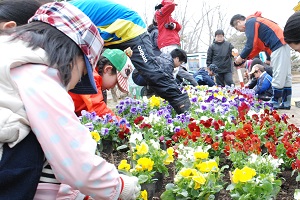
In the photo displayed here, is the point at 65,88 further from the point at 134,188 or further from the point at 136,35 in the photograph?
the point at 136,35

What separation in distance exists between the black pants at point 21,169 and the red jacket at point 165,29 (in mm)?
5258

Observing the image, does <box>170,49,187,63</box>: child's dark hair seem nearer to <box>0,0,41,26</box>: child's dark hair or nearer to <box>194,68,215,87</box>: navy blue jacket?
<box>194,68,215,87</box>: navy blue jacket

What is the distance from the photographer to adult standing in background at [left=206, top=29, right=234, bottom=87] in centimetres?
855

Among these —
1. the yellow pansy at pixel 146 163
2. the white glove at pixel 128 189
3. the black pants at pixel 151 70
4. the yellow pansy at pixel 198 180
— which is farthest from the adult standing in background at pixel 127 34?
the white glove at pixel 128 189

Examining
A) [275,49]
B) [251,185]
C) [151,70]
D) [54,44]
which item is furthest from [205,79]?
[54,44]

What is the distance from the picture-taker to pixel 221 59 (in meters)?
8.55

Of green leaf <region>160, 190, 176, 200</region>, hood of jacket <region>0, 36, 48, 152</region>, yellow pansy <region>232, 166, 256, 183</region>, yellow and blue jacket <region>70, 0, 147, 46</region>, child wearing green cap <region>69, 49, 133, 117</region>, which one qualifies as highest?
hood of jacket <region>0, 36, 48, 152</region>

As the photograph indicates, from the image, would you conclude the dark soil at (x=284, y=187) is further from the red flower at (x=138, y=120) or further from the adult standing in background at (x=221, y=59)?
the adult standing in background at (x=221, y=59)

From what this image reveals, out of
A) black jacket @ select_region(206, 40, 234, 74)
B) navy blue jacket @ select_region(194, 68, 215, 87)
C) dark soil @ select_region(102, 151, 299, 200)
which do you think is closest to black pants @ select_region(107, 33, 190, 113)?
dark soil @ select_region(102, 151, 299, 200)

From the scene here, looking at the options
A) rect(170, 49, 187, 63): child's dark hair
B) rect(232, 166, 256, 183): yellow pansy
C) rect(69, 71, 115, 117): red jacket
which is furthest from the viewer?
rect(170, 49, 187, 63): child's dark hair

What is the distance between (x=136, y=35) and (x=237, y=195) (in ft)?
7.08

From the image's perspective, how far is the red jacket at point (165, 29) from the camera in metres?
6.31

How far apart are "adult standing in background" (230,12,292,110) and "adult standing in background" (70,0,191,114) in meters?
2.11

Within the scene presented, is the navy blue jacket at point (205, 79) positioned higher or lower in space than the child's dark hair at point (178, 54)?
lower
